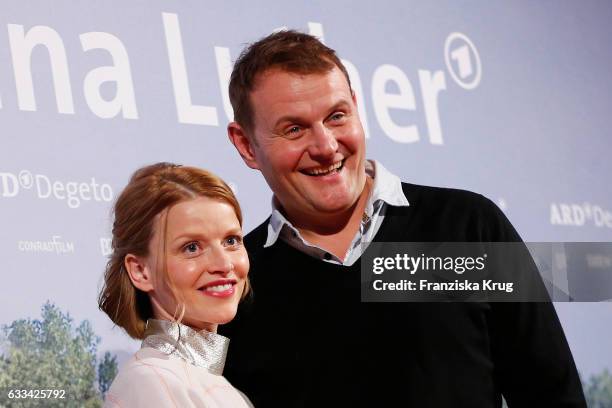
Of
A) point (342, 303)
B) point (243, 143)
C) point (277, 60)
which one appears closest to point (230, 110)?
point (243, 143)

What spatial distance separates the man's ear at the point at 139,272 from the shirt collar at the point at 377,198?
0.37 metres

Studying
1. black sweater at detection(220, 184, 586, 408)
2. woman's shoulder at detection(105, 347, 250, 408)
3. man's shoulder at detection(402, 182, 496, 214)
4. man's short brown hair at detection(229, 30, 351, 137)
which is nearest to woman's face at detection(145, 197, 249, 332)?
woman's shoulder at detection(105, 347, 250, 408)

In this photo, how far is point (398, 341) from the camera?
205 centimetres

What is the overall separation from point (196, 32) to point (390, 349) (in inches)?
64.1

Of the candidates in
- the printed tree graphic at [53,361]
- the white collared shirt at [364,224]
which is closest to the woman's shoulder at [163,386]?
the white collared shirt at [364,224]

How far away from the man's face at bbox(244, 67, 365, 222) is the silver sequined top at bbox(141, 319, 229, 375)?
0.39 metres

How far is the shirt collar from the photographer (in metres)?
2.17

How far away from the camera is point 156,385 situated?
1.76 m

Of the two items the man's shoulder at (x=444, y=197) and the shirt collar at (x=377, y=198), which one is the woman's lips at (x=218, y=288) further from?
the man's shoulder at (x=444, y=197)

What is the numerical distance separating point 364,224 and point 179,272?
18.6 inches

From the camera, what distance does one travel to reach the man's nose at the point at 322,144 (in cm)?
207

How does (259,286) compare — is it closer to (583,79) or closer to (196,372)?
(196,372)

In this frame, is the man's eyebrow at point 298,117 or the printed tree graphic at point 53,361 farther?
the printed tree graphic at point 53,361

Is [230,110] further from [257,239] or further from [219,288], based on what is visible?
[219,288]
